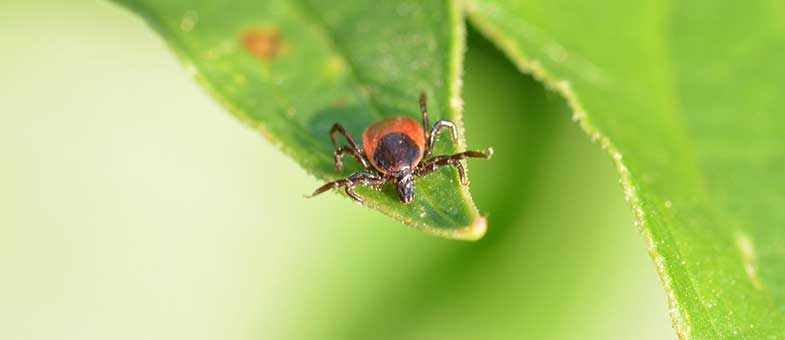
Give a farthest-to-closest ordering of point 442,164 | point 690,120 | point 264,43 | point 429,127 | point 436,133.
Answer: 1. point 690,120
2. point 264,43
3. point 429,127
4. point 436,133
5. point 442,164

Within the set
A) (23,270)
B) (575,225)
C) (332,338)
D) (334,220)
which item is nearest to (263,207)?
(334,220)

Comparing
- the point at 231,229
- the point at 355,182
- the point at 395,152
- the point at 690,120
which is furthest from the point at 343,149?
the point at 690,120

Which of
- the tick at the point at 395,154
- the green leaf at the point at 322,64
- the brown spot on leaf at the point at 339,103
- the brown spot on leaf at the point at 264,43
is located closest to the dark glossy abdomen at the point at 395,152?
the tick at the point at 395,154

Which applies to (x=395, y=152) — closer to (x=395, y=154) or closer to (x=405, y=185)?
(x=395, y=154)

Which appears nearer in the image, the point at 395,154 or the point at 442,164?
the point at 442,164

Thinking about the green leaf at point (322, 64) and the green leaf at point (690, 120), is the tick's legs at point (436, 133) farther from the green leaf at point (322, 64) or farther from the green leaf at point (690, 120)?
the green leaf at point (690, 120)

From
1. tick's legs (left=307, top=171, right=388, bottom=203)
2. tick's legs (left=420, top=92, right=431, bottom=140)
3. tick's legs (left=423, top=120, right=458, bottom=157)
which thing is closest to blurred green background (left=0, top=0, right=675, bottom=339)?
tick's legs (left=307, top=171, right=388, bottom=203)

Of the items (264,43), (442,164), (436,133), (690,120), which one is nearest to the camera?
(442,164)
